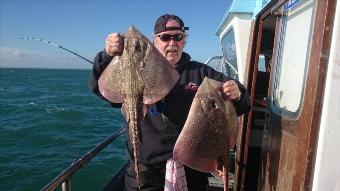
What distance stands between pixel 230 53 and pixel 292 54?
12.2ft

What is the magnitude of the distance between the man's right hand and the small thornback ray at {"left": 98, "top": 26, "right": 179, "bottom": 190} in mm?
38

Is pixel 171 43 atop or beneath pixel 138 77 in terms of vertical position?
atop

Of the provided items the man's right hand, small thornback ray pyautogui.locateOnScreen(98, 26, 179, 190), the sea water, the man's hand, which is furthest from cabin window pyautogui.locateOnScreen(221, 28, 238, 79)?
the sea water

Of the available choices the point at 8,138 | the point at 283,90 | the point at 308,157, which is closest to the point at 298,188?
the point at 308,157

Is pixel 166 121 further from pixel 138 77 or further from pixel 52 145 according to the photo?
pixel 52 145

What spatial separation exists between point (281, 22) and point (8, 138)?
55.9 ft

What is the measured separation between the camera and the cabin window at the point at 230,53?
6.59 meters

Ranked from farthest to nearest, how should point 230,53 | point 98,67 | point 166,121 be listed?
point 230,53 < point 166,121 < point 98,67

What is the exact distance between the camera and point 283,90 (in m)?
3.53

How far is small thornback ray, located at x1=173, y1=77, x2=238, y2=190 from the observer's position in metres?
2.93

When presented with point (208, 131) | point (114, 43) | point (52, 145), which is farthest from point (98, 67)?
point (52, 145)

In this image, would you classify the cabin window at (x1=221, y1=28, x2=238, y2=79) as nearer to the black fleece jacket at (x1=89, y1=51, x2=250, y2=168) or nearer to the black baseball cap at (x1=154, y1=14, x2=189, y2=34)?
the black baseball cap at (x1=154, y1=14, x2=189, y2=34)

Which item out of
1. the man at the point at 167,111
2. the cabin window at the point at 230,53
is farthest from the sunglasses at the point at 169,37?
the cabin window at the point at 230,53

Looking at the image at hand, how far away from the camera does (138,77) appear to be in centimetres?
296
